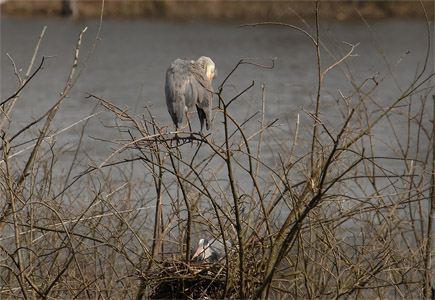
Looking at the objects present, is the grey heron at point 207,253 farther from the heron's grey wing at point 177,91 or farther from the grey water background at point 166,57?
the grey water background at point 166,57

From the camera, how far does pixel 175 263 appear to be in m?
3.45

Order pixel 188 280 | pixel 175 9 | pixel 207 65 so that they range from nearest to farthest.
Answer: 1. pixel 188 280
2. pixel 207 65
3. pixel 175 9

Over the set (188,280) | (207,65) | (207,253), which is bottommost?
(188,280)

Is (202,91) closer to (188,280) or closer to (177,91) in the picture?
(177,91)

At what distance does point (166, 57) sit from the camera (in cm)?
1742

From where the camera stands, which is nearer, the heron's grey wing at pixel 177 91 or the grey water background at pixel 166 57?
the heron's grey wing at pixel 177 91

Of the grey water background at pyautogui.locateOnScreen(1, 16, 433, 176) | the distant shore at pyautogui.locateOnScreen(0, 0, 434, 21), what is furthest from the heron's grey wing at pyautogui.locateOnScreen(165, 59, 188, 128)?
the distant shore at pyautogui.locateOnScreen(0, 0, 434, 21)

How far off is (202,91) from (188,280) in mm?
1320

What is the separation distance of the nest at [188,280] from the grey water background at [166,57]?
534cm

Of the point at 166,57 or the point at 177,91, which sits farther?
the point at 166,57

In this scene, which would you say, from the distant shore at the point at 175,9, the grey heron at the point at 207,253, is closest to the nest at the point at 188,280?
the grey heron at the point at 207,253

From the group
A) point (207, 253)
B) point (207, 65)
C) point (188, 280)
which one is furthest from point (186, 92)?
point (188, 280)

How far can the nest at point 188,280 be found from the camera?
10.7 ft

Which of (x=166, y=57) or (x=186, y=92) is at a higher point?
(x=166, y=57)
